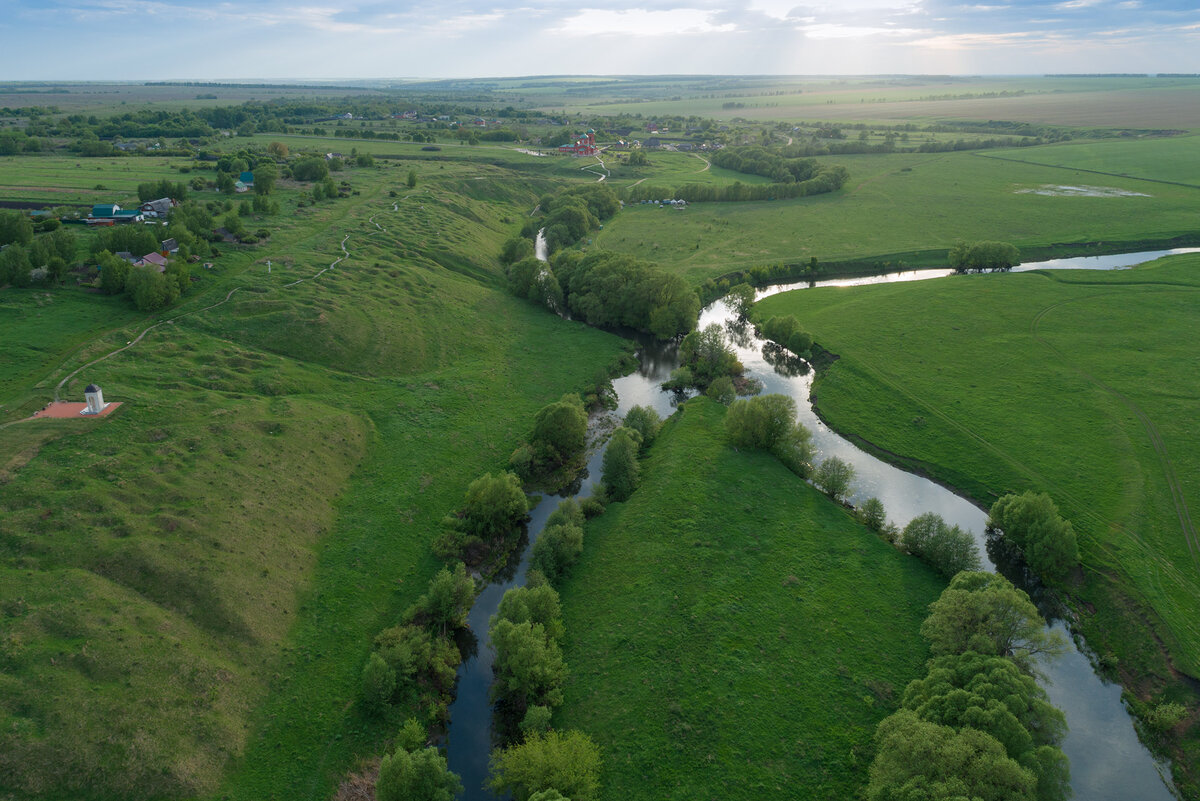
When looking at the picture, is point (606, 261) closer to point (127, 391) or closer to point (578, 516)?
point (578, 516)

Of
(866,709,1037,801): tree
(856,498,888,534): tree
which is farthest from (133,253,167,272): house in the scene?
(866,709,1037,801): tree

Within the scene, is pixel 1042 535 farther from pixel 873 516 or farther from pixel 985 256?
pixel 985 256

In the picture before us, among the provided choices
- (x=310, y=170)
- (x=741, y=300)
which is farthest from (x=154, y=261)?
(x=741, y=300)

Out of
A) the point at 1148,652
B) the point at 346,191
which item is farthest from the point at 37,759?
the point at 346,191

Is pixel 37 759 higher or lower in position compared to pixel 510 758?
higher

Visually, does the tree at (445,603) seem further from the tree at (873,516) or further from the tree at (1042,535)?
the tree at (1042,535)
